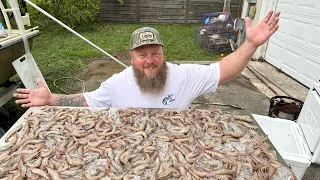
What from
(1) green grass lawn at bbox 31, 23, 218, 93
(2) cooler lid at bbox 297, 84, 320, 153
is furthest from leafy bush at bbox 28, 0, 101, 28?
(2) cooler lid at bbox 297, 84, 320, 153

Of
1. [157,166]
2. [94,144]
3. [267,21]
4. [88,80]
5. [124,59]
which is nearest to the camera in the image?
[157,166]

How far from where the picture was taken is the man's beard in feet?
8.98

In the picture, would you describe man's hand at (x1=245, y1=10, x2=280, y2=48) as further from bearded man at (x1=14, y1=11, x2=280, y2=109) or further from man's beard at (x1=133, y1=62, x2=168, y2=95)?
man's beard at (x1=133, y1=62, x2=168, y2=95)

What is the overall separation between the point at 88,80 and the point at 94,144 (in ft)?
16.8

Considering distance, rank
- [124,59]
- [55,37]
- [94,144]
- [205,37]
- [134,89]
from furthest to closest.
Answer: [55,37] < [205,37] < [124,59] < [134,89] < [94,144]

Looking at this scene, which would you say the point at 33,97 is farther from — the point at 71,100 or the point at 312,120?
the point at 312,120

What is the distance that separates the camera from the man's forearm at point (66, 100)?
2643 mm

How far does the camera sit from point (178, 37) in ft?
38.3

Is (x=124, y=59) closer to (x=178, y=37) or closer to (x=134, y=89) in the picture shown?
(x=178, y=37)

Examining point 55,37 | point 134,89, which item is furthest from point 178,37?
point 134,89

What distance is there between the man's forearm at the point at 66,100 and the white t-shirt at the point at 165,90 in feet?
0.21

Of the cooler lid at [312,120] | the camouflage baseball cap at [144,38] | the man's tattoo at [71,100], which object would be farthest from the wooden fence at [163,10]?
the man's tattoo at [71,100]

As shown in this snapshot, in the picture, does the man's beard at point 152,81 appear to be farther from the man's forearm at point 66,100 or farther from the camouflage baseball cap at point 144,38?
the man's forearm at point 66,100

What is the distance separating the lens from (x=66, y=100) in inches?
106
